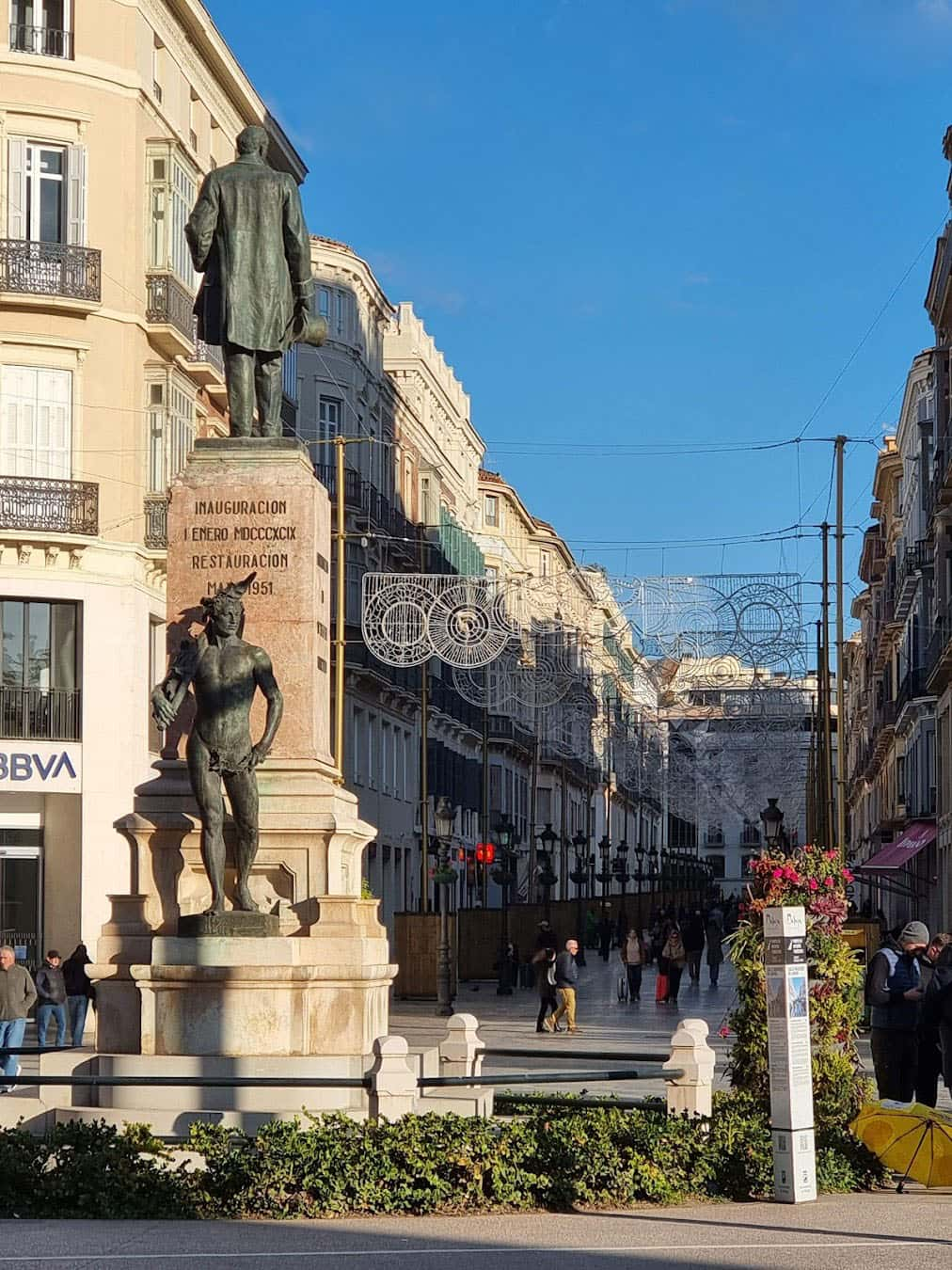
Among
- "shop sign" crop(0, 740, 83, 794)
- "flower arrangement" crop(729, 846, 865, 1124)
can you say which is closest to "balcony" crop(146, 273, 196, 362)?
"shop sign" crop(0, 740, 83, 794)

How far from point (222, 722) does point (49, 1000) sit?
43.6 ft

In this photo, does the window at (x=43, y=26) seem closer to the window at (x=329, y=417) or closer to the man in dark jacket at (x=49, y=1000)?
the man in dark jacket at (x=49, y=1000)

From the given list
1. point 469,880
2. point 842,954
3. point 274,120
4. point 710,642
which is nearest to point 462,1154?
point 842,954

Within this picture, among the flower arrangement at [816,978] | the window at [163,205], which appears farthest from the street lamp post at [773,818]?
the flower arrangement at [816,978]

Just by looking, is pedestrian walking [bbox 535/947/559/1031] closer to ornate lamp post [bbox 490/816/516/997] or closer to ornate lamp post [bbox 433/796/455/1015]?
ornate lamp post [bbox 433/796/455/1015]

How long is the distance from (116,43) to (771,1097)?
31.4 metres

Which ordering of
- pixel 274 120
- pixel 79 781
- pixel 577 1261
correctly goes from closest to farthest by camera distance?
1. pixel 577 1261
2. pixel 79 781
3. pixel 274 120

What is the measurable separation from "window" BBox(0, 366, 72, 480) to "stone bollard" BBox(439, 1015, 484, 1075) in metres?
24.3

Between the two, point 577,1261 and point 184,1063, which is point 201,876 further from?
point 577,1261

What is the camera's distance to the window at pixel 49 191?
4006cm

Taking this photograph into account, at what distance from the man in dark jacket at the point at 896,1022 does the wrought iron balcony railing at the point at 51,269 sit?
25442 mm

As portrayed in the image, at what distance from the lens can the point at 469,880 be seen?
77625mm

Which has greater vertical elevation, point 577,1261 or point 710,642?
point 710,642

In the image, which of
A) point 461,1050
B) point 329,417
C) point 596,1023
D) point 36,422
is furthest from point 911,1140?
point 329,417
